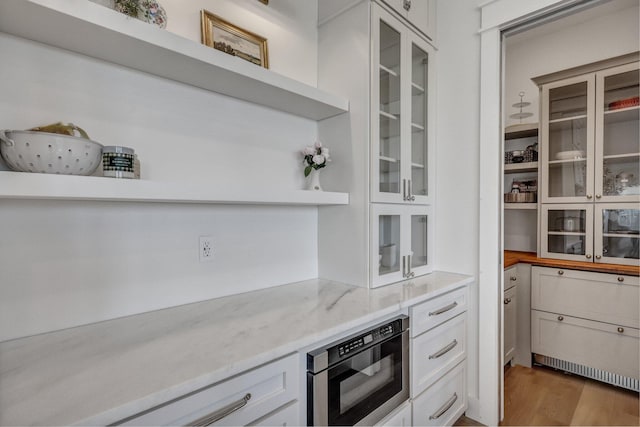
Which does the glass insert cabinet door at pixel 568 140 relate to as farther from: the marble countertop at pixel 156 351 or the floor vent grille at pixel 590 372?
the marble countertop at pixel 156 351

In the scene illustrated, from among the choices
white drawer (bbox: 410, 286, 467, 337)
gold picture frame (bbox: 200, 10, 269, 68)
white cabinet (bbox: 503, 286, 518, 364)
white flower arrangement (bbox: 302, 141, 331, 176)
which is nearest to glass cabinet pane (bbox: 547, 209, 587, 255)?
white cabinet (bbox: 503, 286, 518, 364)

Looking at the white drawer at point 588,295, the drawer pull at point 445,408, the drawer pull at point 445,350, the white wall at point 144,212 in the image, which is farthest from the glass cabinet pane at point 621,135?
the white wall at point 144,212

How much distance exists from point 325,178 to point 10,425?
1.49 m

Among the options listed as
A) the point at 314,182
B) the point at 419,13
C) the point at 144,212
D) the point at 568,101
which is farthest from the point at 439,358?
the point at 568,101

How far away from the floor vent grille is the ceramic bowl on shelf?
1.55 meters

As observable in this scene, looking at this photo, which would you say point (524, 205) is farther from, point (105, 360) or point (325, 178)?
point (105, 360)

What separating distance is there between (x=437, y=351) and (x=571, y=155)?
6.55 feet

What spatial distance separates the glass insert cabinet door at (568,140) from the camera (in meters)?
2.35

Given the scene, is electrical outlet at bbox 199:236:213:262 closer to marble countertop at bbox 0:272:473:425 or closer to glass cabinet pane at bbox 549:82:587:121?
marble countertop at bbox 0:272:473:425

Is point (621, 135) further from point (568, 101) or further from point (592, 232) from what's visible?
point (592, 232)

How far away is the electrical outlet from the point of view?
139 cm

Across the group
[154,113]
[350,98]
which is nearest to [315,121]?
[350,98]

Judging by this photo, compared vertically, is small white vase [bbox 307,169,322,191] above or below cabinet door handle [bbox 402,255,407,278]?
above

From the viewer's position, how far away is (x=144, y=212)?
4.06 ft
